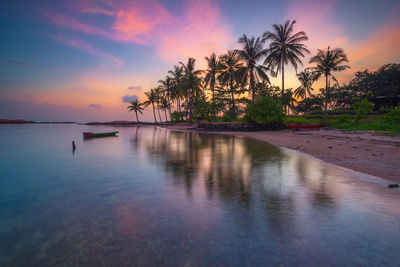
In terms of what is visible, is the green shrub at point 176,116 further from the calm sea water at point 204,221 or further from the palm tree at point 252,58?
the calm sea water at point 204,221

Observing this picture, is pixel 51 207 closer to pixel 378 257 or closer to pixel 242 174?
pixel 242 174

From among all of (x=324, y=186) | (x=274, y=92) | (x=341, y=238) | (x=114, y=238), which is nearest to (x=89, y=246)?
(x=114, y=238)

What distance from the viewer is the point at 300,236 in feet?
11.6

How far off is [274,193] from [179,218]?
124 inches

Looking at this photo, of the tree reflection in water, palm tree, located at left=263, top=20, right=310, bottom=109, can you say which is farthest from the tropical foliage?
the tree reflection in water

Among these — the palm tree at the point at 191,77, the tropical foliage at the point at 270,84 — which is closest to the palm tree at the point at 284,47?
the tropical foliage at the point at 270,84

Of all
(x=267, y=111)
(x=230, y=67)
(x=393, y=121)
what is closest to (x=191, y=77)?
(x=230, y=67)

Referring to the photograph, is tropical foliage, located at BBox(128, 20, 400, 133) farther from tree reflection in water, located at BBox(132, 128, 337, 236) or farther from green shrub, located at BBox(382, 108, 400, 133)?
tree reflection in water, located at BBox(132, 128, 337, 236)

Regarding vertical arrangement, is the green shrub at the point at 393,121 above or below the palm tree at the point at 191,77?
below

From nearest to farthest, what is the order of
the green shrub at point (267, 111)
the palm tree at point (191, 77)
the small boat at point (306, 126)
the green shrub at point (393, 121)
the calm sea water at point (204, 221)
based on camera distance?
1. the calm sea water at point (204, 221)
2. the green shrub at point (393, 121)
3. the small boat at point (306, 126)
4. the green shrub at point (267, 111)
5. the palm tree at point (191, 77)

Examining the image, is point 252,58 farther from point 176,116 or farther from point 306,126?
point 176,116

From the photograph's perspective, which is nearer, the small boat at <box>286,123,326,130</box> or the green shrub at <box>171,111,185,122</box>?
the small boat at <box>286,123,326,130</box>

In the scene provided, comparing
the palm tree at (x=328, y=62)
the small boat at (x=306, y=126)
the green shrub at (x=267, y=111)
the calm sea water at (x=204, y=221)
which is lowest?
the calm sea water at (x=204, y=221)

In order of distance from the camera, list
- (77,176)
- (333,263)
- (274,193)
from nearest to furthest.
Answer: (333,263) < (274,193) < (77,176)
